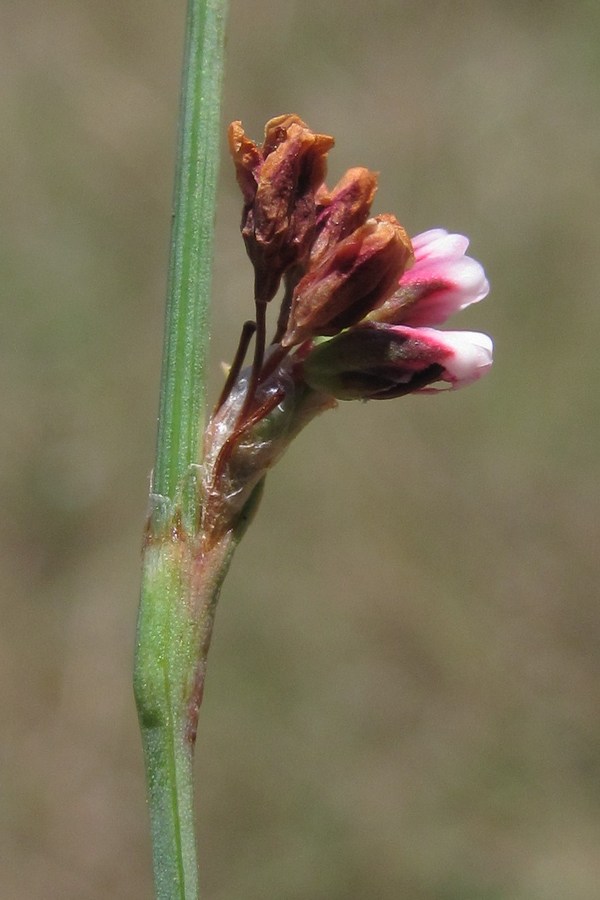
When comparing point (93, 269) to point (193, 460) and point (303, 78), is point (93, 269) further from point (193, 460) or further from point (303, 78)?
point (193, 460)

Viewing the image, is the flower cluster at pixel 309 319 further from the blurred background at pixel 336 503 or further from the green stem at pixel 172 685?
the blurred background at pixel 336 503

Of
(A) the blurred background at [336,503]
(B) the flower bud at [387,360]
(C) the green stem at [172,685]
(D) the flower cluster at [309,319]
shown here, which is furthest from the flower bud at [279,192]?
(A) the blurred background at [336,503]

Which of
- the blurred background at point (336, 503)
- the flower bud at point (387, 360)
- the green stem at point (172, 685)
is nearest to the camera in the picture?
the green stem at point (172, 685)

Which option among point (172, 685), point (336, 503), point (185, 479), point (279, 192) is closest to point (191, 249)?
point (279, 192)

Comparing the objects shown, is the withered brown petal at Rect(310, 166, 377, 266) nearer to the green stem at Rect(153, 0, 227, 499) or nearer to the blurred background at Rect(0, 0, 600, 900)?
the green stem at Rect(153, 0, 227, 499)

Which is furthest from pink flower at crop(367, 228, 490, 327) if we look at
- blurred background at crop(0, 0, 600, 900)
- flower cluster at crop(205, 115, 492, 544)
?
blurred background at crop(0, 0, 600, 900)

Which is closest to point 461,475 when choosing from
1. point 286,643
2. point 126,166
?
point 286,643
